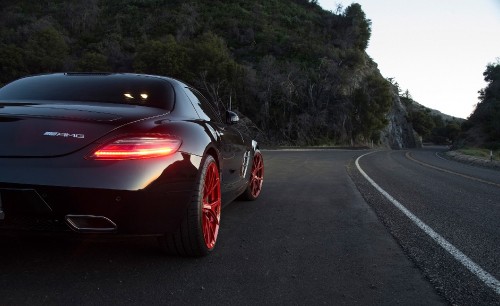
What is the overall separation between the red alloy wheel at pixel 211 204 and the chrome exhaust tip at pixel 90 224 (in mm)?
831

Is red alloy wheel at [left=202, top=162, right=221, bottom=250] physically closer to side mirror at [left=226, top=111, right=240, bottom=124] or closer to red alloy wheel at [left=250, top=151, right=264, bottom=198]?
side mirror at [left=226, top=111, right=240, bottom=124]

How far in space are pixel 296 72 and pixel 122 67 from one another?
20.0 meters

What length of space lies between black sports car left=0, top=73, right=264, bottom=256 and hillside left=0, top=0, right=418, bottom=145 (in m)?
36.2

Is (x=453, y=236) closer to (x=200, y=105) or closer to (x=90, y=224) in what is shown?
(x=200, y=105)

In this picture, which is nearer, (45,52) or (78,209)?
(78,209)

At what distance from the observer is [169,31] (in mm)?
63125

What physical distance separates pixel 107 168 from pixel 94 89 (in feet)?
4.49

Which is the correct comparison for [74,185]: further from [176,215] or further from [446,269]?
[446,269]

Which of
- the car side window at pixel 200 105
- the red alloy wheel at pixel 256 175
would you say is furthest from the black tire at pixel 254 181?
the car side window at pixel 200 105

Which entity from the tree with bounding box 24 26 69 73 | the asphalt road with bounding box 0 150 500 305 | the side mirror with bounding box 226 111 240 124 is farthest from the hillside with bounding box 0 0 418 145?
the asphalt road with bounding box 0 150 500 305

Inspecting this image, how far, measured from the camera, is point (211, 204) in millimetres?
3572

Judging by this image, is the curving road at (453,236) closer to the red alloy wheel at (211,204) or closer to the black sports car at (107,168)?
the red alloy wheel at (211,204)

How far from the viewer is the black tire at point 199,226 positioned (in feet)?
10.1

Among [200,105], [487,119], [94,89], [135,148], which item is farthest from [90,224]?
[487,119]
